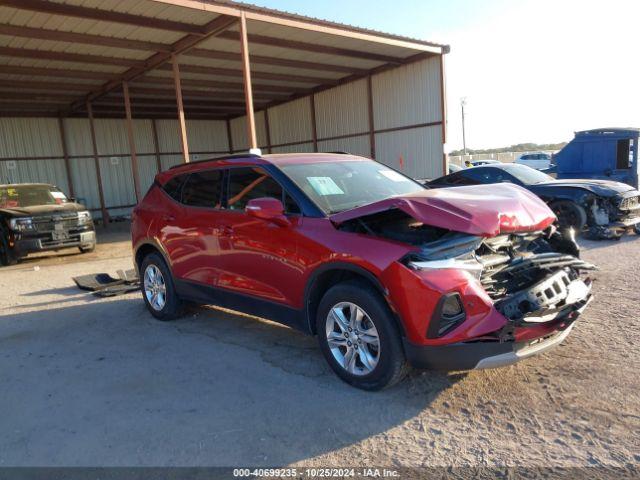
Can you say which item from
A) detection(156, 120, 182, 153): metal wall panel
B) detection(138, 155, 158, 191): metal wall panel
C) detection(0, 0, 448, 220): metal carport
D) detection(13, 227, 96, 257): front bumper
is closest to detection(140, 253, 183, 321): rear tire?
detection(13, 227, 96, 257): front bumper

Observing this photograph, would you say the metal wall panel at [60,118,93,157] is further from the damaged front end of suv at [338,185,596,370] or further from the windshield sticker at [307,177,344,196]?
the damaged front end of suv at [338,185,596,370]

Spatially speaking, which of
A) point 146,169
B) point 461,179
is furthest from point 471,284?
point 146,169

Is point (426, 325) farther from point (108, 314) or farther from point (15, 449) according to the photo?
point (108, 314)

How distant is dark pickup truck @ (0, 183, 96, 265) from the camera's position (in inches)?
385

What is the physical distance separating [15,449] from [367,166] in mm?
3671

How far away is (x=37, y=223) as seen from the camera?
9938 mm

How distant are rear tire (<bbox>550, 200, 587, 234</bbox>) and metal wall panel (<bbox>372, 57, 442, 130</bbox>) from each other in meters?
7.03

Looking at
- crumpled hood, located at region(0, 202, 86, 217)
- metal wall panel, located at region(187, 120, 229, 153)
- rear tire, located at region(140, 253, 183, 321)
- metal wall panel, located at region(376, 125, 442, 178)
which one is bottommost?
rear tire, located at region(140, 253, 183, 321)

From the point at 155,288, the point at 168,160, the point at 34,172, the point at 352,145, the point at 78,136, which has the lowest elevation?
the point at 155,288

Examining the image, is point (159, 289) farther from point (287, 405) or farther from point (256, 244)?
point (287, 405)

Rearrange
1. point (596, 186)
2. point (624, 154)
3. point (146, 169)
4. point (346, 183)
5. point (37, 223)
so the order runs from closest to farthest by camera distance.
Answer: point (346, 183) < point (596, 186) < point (37, 223) < point (624, 154) < point (146, 169)

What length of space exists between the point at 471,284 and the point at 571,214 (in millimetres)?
6853

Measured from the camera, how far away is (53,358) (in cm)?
461

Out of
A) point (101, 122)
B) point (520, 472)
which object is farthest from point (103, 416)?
point (101, 122)
